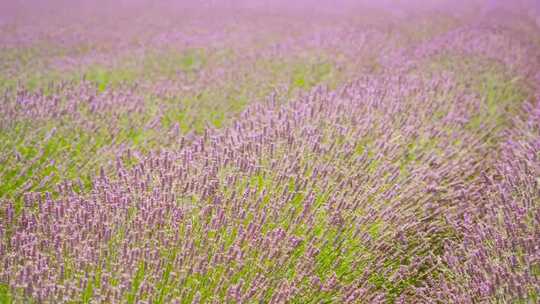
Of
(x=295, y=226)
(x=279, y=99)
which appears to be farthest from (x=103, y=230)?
(x=279, y=99)

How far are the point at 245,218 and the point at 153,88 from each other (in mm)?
2479

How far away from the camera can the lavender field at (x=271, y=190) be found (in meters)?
1.68

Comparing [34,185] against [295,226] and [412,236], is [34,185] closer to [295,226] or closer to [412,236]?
[295,226]

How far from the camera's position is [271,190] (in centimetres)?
211

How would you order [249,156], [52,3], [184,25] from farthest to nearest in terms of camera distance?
[52,3] → [184,25] → [249,156]

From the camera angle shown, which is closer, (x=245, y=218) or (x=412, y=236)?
(x=245, y=218)

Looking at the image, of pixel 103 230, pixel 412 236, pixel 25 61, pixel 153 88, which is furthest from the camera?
pixel 25 61

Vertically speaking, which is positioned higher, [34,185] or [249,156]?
[249,156]

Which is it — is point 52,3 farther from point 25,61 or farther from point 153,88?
point 153,88

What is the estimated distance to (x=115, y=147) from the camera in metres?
2.96

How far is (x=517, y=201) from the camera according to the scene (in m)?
2.18

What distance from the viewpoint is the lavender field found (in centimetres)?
168

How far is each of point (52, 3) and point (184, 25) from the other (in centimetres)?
553

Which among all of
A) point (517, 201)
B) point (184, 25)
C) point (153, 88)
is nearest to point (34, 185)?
point (153, 88)
